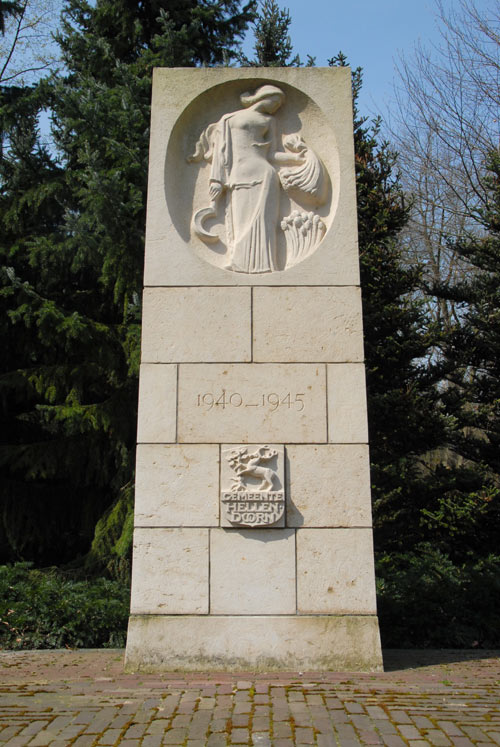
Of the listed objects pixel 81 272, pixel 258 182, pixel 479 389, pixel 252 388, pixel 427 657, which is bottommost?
pixel 427 657

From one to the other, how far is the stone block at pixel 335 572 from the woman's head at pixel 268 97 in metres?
3.95

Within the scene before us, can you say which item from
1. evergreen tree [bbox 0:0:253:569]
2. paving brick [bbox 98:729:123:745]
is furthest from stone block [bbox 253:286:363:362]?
evergreen tree [bbox 0:0:253:569]

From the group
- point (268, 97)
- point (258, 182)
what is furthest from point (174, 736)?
point (268, 97)

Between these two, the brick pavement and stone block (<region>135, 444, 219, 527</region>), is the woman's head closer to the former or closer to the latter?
stone block (<region>135, 444, 219, 527</region>)

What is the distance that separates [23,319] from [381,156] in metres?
5.99

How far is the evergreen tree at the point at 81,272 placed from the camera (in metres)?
9.23

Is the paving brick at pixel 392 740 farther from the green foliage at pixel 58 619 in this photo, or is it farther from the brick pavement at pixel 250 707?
the green foliage at pixel 58 619

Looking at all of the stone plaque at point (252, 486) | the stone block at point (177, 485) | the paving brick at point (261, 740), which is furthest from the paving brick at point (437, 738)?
the stone block at point (177, 485)

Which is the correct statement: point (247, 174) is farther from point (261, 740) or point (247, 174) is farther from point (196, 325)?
point (261, 740)

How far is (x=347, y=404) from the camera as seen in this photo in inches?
234

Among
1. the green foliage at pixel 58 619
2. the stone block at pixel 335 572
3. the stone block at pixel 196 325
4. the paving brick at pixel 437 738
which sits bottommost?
the paving brick at pixel 437 738

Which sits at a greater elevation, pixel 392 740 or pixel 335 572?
pixel 335 572

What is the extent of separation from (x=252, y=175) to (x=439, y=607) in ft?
16.0

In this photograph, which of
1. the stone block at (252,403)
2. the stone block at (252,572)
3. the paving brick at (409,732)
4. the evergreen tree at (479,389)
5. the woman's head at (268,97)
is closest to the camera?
the paving brick at (409,732)
